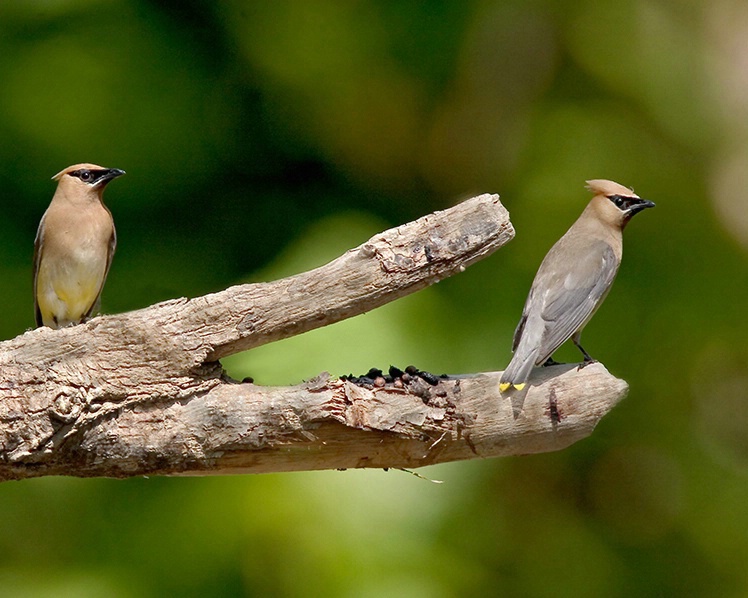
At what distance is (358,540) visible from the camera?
3777 millimetres

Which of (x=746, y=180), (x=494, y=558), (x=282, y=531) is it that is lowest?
(x=494, y=558)

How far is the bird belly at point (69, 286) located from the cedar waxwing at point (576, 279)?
71.1 inches

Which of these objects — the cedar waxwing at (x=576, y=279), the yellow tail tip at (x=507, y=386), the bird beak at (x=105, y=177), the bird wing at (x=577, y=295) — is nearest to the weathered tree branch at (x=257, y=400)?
the yellow tail tip at (x=507, y=386)

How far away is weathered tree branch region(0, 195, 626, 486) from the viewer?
2457 mm

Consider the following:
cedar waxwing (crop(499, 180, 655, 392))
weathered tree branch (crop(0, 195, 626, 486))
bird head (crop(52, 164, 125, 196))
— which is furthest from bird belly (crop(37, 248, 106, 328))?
cedar waxwing (crop(499, 180, 655, 392))

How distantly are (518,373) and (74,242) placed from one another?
2127 mm

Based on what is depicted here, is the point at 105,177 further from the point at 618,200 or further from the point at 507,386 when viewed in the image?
the point at 507,386

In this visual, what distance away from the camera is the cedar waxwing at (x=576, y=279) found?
2967mm

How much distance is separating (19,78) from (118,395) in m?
2.97

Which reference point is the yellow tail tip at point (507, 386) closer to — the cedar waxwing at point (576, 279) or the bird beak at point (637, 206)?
the cedar waxwing at point (576, 279)

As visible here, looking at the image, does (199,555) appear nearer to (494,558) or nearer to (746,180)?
(494,558)

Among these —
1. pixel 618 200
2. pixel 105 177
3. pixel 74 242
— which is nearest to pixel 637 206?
pixel 618 200

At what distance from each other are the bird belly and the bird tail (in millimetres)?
2031

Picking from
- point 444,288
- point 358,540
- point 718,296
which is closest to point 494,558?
point 358,540
